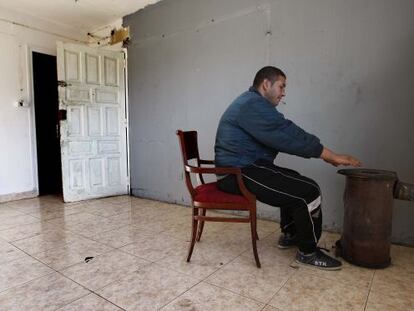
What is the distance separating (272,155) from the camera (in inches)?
81.7

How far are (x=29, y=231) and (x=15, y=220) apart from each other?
502mm

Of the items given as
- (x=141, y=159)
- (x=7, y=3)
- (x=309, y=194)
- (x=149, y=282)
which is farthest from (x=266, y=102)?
(x=7, y=3)

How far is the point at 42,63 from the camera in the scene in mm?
4934

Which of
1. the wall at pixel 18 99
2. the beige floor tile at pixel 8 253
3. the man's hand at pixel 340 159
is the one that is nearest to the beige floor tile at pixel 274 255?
the man's hand at pixel 340 159

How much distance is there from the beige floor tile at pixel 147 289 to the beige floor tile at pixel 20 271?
541 mm

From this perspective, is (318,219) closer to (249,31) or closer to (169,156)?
(249,31)

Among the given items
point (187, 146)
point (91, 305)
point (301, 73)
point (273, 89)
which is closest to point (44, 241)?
point (91, 305)

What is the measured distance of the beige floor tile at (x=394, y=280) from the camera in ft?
5.40

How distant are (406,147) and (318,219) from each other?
3.32 feet

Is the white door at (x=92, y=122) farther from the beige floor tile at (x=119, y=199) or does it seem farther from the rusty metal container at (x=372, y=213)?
the rusty metal container at (x=372, y=213)

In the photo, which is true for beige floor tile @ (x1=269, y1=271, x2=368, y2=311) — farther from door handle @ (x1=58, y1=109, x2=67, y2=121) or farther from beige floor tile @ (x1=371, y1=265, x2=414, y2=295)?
door handle @ (x1=58, y1=109, x2=67, y2=121)

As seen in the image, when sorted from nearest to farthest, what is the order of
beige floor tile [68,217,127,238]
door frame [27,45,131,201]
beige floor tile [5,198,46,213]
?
beige floor tile [68,217,127,238] → beige floor tile [5,198,46,213] → door frame [27,45,131,201]

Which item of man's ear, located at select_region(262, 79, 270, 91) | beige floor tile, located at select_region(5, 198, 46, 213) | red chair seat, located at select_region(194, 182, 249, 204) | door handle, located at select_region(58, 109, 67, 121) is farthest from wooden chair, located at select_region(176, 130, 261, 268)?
beige floor tile, located at select_region(5, 198, 46, 213)

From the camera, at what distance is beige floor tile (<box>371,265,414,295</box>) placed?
5.40 ft
